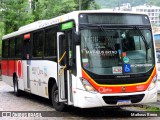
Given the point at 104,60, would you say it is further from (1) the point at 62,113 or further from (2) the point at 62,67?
(1) the point at 62,113

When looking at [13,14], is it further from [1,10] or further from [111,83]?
[111,83]

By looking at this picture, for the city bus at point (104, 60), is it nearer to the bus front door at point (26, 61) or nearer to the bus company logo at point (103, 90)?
the bus company logo at point (103, 90)

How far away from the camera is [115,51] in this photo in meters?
10.6

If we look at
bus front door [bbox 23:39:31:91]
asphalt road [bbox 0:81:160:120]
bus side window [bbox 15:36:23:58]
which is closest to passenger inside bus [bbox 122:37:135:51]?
asphalt road [bbox 0:81:160:120]

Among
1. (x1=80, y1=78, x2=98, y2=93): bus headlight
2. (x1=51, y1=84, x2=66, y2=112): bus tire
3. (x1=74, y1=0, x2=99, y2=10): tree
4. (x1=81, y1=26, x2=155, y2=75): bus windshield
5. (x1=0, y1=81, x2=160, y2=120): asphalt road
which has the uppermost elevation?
(x1=74, y1=0, x2=99, y2=10): tree

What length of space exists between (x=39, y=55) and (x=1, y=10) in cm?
2179

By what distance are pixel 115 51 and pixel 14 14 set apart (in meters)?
25.3

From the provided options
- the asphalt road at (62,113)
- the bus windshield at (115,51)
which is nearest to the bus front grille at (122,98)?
the asphalt road at (62,113)

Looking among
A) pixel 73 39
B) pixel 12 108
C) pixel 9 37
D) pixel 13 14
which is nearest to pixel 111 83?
pixel 73 39

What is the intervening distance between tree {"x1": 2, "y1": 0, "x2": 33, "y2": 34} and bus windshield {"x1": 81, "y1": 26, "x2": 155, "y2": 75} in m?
24.6

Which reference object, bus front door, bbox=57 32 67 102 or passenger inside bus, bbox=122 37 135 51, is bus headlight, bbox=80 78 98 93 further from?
passenger inside bus, bbox=122 37 135 51

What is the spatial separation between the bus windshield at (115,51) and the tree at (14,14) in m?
24.6

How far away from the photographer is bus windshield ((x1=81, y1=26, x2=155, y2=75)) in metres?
10.4

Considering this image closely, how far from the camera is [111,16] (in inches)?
431
